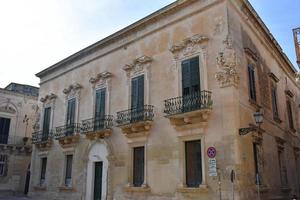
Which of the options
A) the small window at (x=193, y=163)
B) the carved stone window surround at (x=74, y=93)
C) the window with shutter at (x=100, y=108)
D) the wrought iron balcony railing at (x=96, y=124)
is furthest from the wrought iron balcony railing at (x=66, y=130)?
the small window at (x=193, y=163)

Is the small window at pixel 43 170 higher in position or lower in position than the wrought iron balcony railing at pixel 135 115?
lower

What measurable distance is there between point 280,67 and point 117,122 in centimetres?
1140

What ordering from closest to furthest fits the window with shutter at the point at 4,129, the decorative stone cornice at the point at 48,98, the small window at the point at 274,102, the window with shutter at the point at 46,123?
the small window at the point at 274,102
the window with shutter at the point at 46,123
the decorative stone cornice at the point at 48,98
the window with shutter at the point at 4,129

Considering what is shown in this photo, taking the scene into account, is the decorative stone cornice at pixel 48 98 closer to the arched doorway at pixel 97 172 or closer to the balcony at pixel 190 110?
the arched doorway at pixel 97 172

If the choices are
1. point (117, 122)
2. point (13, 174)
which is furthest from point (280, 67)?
point (13, 174)

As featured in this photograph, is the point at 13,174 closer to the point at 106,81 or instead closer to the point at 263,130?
the point at 106,81

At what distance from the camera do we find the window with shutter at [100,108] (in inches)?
681

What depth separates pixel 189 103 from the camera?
42.8ft

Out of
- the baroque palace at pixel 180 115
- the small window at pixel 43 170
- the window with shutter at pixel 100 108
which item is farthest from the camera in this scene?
the small window at pixel 43 170

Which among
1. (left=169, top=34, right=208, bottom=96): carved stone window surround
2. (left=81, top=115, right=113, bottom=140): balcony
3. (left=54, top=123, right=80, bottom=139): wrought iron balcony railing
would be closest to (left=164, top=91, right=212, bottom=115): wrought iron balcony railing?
(left=169, top=34, right=208, bottom=96): carved stone window surround

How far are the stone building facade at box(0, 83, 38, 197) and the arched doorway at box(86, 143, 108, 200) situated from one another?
12.5m

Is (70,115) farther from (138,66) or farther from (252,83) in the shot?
(252,83)

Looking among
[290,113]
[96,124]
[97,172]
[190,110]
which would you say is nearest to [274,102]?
[290,113]

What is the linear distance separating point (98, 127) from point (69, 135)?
110 inches
